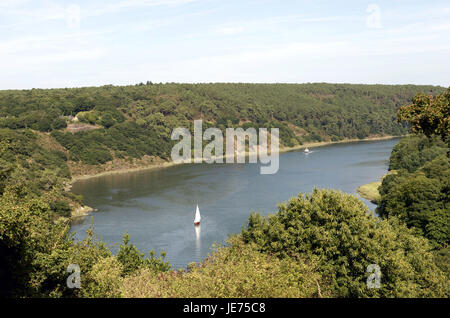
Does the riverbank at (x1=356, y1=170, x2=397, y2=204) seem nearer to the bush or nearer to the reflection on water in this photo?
the reflection on water

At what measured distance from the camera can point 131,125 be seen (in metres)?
151

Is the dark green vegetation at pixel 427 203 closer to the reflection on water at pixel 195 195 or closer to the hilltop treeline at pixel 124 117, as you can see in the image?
the reflection on water at pixel 195 195

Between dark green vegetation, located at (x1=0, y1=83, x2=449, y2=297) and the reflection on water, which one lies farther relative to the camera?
the reflection on water

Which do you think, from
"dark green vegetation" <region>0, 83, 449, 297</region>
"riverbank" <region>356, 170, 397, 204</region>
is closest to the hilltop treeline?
"dark green vegetation" <region>0, 83, 449, 297</region>

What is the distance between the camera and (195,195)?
8625 cm

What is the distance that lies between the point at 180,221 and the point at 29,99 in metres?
97.5

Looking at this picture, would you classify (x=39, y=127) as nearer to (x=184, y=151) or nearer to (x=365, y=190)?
(x=184, y=151)

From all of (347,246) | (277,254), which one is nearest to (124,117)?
(277,254)

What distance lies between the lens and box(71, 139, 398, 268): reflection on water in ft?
198

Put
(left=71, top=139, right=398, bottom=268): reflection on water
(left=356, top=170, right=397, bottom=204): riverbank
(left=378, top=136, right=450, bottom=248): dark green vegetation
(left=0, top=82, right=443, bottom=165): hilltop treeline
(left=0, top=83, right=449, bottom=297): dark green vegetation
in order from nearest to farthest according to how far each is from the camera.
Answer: (left=0, top=83, right=449, bottom=297): dark green vegetation → (left=378, top=136, right=450, bottom=248): dark green vegetation → (left=71, top=139, right=398, bottom=268): reflection on water → (left=356, top=170, right=397, bottom=204): riverbank → (left=0, top=82, right=443, bottom=165): hilltop treeline

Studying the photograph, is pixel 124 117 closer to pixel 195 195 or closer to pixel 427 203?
pixel 195 195

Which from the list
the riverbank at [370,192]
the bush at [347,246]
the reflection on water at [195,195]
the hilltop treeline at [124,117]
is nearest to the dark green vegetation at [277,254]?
the bush at [347,246]

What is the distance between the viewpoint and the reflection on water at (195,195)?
6031cm

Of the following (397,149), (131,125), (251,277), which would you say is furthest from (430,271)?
(131,125)
